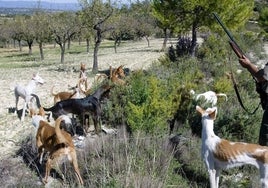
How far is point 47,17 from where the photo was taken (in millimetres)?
40375

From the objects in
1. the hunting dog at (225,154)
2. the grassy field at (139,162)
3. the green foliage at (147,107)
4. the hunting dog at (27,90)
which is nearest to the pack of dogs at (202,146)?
the hunting dog at (225,154)

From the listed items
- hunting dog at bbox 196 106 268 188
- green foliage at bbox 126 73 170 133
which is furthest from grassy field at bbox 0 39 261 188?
hunting dog at bbox 196 106 268 188

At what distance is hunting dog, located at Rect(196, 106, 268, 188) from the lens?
5.73m

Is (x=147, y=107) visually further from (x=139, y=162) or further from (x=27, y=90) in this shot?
(x=27, y=90)

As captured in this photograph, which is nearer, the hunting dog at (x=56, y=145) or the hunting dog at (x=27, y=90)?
the hunting dog at (x=56, y=145)

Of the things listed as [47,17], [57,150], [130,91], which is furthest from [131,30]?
[57,150]

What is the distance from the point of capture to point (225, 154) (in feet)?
19.7

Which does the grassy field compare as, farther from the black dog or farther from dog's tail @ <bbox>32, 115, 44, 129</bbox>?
the black dog

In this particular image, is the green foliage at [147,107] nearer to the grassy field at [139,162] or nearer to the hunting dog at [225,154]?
the grassy field at [139,162]

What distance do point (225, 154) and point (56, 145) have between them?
9.20ft

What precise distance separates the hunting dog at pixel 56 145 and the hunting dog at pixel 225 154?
1898 mm

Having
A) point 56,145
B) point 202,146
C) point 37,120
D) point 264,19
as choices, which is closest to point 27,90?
point 37,120

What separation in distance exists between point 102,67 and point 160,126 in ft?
60.3

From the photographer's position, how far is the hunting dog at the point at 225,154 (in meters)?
5.73
